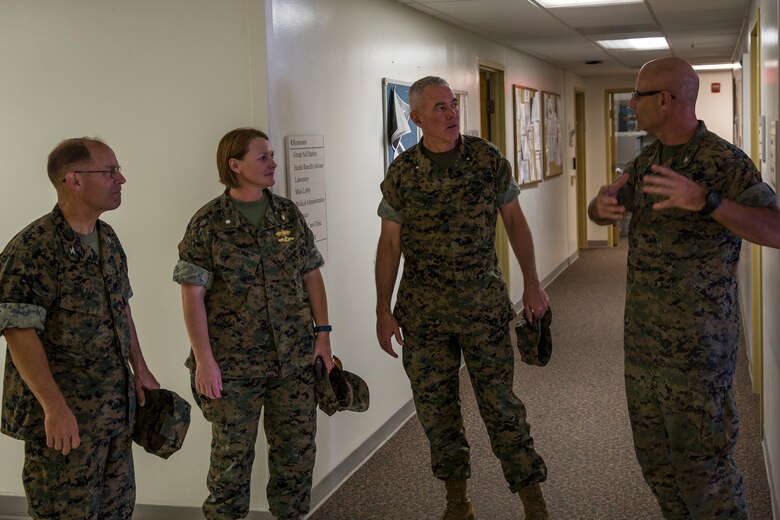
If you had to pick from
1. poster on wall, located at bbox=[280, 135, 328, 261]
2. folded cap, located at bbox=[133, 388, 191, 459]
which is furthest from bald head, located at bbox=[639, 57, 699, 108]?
folded cap, located at bbox=[133, 388, 191, 459]

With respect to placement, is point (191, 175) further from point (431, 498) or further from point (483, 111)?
point (483, 111)

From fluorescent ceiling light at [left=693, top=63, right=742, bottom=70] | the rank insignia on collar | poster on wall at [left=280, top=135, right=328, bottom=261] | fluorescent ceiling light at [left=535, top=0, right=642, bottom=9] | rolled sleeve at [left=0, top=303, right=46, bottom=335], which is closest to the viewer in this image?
rolled sleeve at [left=0, top=303, right=46, bottom=335]

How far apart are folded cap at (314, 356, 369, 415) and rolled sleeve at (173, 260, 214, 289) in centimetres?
49

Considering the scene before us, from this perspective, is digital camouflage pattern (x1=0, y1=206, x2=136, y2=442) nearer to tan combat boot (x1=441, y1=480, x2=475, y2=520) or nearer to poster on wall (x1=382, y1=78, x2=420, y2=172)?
tan combat boot (x1=441, y1=480, x2=475, y2=520)

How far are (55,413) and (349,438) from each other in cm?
201

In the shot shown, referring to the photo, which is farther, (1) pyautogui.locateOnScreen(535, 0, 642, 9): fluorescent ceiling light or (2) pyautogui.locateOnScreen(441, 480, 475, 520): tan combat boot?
(1) pyautogui.locateOnScreen(535, 0, 642, 9): fluorescent ceiling light

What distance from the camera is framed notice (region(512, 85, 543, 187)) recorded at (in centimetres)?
820

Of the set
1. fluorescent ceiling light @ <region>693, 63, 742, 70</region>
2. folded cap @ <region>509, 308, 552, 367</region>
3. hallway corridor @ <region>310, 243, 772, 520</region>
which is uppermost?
fluorescent ceiling light @ <region>693, 63, 742, 70</region>

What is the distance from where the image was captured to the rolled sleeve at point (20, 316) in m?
2.47

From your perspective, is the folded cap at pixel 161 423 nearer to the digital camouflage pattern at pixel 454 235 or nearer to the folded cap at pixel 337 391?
the folded cap at pixel 337 391

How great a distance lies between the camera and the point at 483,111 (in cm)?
782

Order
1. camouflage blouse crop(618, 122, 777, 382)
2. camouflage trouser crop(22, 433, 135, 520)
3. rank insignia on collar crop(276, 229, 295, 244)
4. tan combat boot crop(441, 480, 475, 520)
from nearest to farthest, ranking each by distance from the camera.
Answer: camouflage trouser crop(22, 433, 135, 520) < camouflage blouse crop(618, 122, 777, 382) < rank insignia on collar crop(276, 229, 295, 244) < tan combat boot crop(441, 480, 475, 520)

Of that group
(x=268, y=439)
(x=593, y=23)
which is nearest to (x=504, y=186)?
(x=268, y=439)

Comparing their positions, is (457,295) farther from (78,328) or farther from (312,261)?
(78,328)
